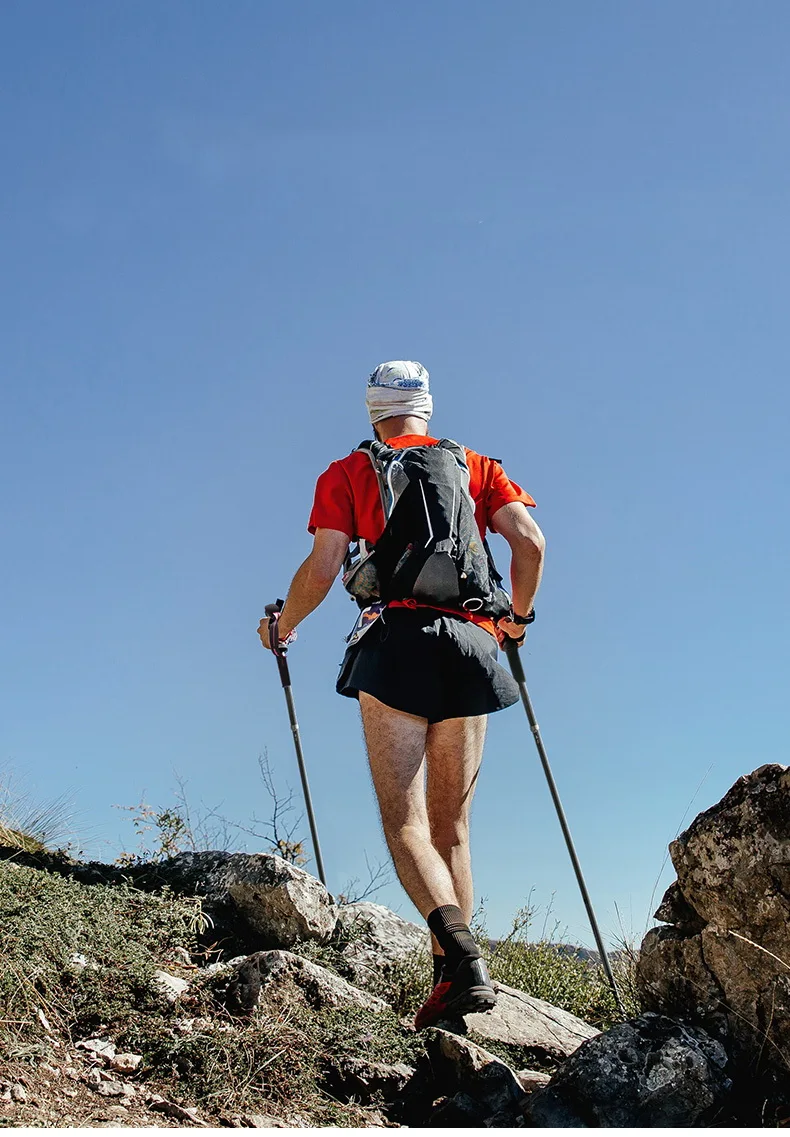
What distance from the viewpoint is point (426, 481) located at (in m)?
5.21

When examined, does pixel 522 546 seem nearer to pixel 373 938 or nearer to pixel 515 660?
pixel 515 660

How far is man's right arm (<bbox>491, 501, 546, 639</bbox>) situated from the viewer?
5.63 m

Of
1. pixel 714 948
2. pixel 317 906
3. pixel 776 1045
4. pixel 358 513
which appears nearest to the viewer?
pixel 776 1045

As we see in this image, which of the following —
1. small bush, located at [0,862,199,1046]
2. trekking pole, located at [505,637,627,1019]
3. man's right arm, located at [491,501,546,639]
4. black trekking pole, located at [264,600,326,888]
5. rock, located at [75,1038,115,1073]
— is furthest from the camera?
trekking pole, located at [505,637,627,1019]

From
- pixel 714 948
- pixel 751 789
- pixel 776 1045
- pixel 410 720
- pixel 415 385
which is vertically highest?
pixel 415 385

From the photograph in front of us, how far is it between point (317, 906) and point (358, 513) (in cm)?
224

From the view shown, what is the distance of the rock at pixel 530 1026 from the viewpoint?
5.03 metres

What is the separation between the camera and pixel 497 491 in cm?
574

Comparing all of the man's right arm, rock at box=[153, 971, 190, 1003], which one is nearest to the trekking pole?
the man's right arm

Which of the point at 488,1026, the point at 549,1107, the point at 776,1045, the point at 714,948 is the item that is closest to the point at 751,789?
the point at 714,948

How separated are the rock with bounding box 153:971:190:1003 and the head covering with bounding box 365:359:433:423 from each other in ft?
9.80

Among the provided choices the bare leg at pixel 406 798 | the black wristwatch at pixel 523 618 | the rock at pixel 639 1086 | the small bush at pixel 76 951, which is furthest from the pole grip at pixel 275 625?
the rock at pixel 639 1086

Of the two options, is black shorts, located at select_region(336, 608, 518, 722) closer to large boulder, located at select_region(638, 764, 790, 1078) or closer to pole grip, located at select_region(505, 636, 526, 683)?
large boulder, located at select_region(638, 764, 790, 1078)

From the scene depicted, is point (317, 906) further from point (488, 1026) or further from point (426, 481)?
point (426, 481)
